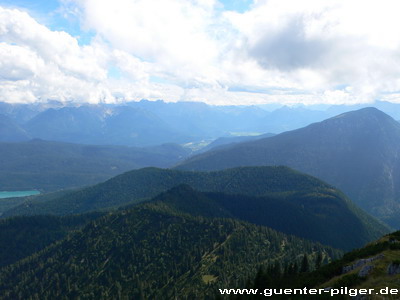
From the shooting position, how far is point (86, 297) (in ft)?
644

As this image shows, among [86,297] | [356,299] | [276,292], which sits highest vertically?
[356,299]

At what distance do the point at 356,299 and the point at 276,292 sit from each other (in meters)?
34.8

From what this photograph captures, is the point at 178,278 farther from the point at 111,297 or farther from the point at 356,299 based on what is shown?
the point at 356,299

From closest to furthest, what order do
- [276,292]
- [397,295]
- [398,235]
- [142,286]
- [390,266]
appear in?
[397,295]
[390,266]
[276,292]
[398,235]
[142,286]

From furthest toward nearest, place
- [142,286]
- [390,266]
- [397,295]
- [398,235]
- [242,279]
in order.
Answer: [142,286] < [242,279] < [398,235] < [390,266] < [397,295]

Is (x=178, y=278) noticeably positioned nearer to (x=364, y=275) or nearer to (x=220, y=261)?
(x=220, y=261)

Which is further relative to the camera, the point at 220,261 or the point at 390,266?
the point at 220,261

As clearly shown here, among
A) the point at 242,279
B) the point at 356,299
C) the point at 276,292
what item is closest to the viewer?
the point at 356,299

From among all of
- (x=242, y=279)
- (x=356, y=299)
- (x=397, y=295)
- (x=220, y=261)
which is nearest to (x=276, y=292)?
(x=356, y=299)

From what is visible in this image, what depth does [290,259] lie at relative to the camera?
19762 centimetres

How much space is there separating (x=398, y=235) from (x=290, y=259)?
100123 mm

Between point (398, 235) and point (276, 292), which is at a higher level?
point (398, 235)

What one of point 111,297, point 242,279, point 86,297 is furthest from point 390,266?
point 86,297

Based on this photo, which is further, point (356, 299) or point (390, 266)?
point (390, 266)
